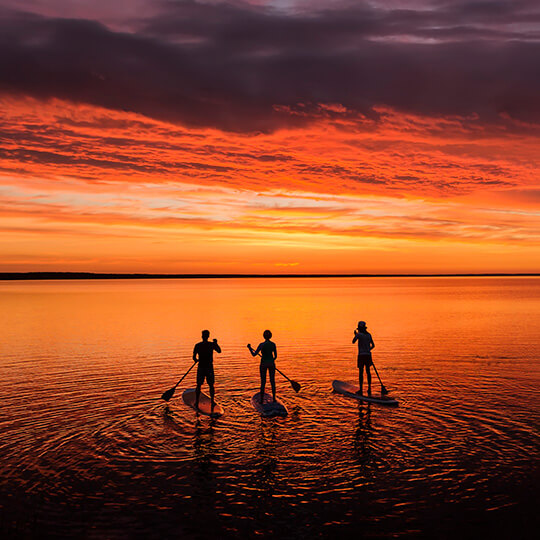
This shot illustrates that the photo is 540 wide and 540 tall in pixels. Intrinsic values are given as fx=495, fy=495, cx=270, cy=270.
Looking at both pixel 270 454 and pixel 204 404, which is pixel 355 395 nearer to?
pixel 204 404

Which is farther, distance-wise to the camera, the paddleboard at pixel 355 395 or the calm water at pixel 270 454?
the paddleboard at pixel 355 395

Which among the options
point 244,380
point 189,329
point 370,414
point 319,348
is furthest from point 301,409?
point 189,329

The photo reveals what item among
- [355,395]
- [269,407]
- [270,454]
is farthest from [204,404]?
[355,395]

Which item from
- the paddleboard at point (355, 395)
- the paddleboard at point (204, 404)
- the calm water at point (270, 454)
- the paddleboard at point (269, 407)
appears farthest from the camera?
the paddleboard at point (355, 395)

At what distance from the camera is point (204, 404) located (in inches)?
792

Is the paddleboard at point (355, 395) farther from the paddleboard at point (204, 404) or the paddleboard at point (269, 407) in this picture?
the paddleboard at point (204, 404)

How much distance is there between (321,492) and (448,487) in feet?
10.5

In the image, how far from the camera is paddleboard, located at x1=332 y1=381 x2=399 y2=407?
20.2 m

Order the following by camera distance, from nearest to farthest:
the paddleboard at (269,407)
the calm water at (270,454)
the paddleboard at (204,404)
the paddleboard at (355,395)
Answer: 1. the calm water at (270,454)
2. the paddleboard at (269,407)
3. the paddleboard at (204,404)
4. the paddleboard at (355,395)

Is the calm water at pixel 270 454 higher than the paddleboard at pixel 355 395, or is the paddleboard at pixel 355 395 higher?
the paddleboard at pixel 355 395

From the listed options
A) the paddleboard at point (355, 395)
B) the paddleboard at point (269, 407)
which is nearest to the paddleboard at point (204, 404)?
the paddleboard at point (269, 407)

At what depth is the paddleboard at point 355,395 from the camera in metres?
20.2

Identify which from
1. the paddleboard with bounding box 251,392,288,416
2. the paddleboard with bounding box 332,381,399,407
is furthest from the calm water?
the paddleboard with bounding box 332,381,399,407

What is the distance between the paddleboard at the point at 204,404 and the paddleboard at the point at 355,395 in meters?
5.80
